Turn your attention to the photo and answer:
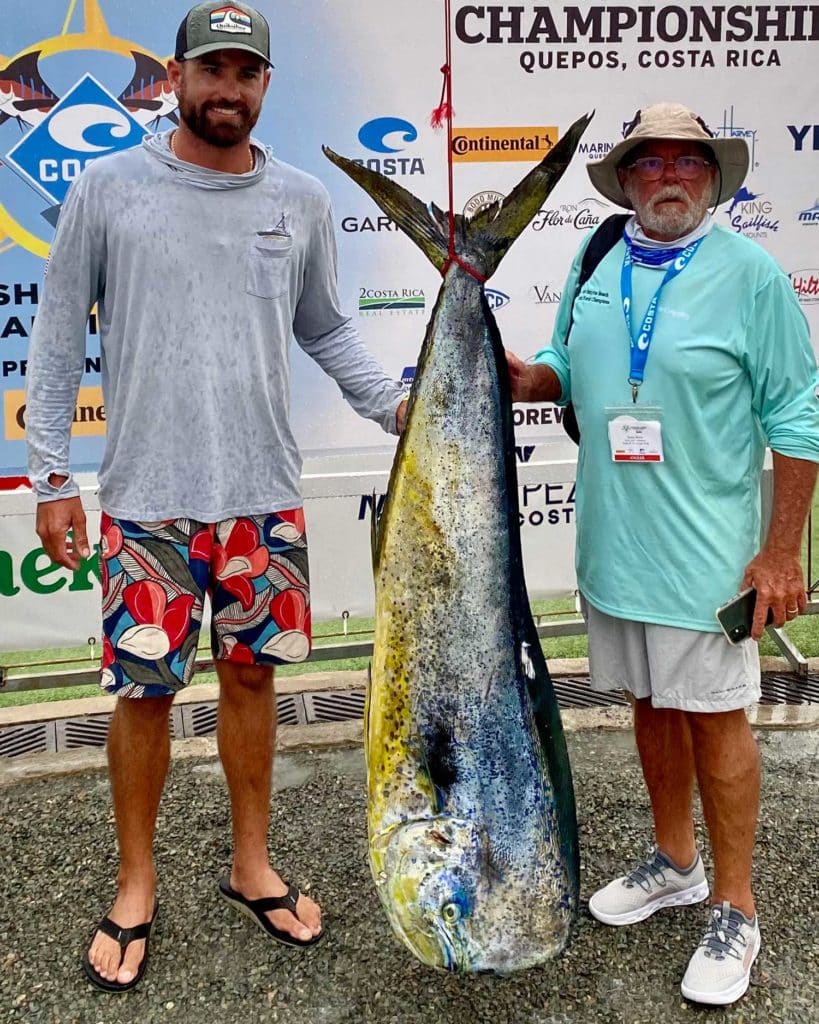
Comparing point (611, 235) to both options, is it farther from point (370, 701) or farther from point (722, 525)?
point (370, 701)

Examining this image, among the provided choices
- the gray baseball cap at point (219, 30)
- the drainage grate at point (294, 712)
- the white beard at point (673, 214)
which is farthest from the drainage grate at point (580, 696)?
the gray baseball cap at point (219, 30)

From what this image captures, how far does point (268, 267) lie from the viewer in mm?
2211

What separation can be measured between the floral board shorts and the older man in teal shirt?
2.26 ft

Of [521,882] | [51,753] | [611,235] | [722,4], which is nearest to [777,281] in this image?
[611,235]

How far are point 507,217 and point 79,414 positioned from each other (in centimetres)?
233

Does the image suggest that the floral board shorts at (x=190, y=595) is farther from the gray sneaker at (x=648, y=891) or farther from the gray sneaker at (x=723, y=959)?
the gray sneaker at (x=723, y=959)

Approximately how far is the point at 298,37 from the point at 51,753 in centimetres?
261

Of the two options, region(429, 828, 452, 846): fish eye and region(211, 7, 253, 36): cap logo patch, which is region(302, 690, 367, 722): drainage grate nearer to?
region(429, 828, 452, 846): fish eye

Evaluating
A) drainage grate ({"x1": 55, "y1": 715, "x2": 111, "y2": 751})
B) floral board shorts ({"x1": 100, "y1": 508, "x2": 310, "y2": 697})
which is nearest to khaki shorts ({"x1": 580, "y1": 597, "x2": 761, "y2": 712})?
floral board shorts ({"x1": 100, "y1": 508, "x2": 310, "y2": 697})

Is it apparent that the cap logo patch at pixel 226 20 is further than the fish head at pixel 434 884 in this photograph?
Yes

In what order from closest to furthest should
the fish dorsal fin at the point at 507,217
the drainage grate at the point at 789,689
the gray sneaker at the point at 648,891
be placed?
the fish dorsal fin at the point at 507,217
the gray sneaker at the point at 648,891
the drainage grate at the point at 789,689

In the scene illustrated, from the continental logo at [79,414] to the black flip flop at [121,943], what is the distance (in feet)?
6.20

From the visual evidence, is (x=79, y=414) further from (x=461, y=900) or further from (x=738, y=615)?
(x=461, y=900)

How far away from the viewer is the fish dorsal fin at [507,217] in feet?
5.88
